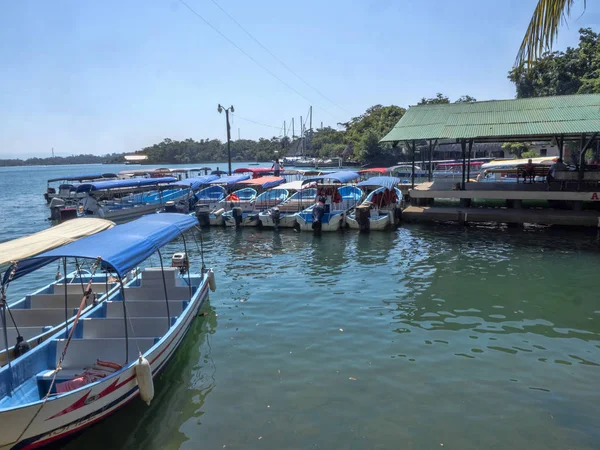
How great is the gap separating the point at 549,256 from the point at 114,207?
24.7 metres

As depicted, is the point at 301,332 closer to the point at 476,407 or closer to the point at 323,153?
the point at 476,407

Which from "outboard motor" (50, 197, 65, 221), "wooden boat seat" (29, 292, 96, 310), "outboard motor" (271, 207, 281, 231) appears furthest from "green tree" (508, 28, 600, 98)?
"wooden boat seat" (29, 292, 96, 310)

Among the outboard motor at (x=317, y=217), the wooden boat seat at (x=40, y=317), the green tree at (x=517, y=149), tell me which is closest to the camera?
the wooden boat seat at (x=40, y=317)

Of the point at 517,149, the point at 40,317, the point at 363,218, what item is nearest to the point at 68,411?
the point at 40,317

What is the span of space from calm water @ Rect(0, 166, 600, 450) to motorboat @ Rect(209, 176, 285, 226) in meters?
9.60

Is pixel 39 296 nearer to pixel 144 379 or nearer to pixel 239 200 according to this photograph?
pixel 144 379

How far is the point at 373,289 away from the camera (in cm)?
1278

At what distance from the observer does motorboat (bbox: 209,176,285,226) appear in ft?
81.6

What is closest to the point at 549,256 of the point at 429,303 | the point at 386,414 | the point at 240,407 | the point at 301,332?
the point at 429,303

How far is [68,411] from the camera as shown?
5.76 metres

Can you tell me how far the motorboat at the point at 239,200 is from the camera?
979 inches

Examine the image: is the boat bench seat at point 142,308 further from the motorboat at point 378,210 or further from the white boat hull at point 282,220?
the white boat hull at point 282,220

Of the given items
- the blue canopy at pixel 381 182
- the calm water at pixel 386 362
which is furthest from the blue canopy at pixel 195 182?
the calm water at pixel 386 362

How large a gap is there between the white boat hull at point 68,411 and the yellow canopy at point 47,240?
2.41 metres
